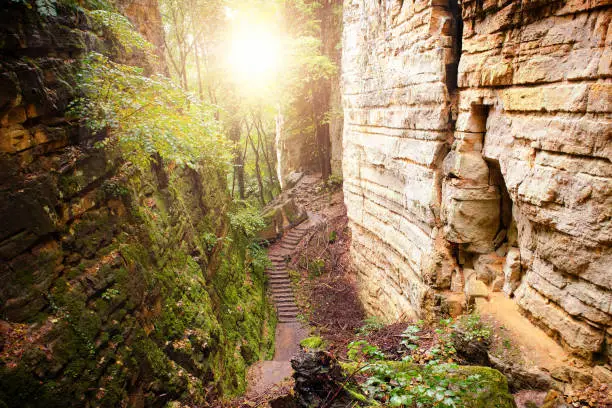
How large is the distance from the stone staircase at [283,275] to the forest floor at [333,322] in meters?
0.12

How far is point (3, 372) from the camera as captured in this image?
294cm

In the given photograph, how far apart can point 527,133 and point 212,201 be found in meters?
8.57

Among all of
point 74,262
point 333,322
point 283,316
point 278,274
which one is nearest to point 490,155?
point 74,262

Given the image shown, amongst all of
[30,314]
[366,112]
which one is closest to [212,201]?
[366,112]

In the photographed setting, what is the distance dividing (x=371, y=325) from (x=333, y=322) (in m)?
2.86

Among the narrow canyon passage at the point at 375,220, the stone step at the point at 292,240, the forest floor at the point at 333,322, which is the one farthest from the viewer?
the stone step at the point at 292,240

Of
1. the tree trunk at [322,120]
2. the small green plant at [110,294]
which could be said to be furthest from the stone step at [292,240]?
the small green plant at [110,294]

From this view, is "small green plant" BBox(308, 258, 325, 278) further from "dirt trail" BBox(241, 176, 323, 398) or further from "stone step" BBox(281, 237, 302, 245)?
"stone step" BBox(281, 237, 302, 245)

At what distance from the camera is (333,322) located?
34.1 feet

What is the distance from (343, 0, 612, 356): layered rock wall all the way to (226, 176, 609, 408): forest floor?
1.54 ft

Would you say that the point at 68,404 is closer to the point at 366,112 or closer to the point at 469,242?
the point at 469,242

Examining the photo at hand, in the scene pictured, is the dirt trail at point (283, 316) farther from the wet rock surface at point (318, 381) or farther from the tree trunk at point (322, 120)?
the tree trunk at point (322, 120)

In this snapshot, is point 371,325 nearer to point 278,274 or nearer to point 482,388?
point 482,388

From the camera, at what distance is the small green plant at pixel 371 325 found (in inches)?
287
